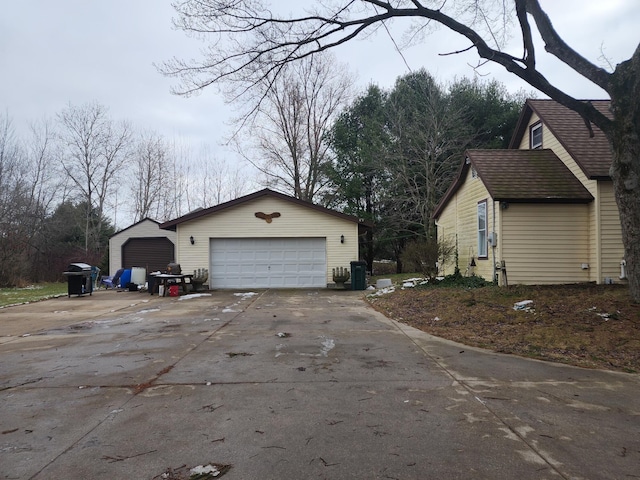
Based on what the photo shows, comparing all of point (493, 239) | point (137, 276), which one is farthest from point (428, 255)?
point (137, 276)

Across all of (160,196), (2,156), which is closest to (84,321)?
(2,156)

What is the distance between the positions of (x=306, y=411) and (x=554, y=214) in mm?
10811

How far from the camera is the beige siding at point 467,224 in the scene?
13109 millimetres

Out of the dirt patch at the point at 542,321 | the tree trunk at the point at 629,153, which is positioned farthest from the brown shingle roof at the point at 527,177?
the tree trunk at the point at 629,153

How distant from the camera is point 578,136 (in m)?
12.7

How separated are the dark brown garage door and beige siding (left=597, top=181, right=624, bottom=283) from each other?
19.6 meters

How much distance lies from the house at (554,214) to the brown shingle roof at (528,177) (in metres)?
0.02

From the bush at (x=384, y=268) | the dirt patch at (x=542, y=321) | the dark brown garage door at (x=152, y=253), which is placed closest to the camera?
the dirt patch at (x=542, y=321)

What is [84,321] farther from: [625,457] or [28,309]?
[625,457]

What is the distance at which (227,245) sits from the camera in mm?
18016

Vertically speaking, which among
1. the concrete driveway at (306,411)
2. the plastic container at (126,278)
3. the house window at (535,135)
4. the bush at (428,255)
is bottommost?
the concrete driveway at (306,411)

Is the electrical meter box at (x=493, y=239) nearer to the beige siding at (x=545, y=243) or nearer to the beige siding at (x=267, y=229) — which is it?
the beige siding at (x=545, y=243)

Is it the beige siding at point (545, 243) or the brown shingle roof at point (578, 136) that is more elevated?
the brown shingle roof at point (578, 136)

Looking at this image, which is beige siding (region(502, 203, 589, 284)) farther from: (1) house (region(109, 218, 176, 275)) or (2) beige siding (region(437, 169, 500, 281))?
(1) house (region(109, 218, 176, 275))
